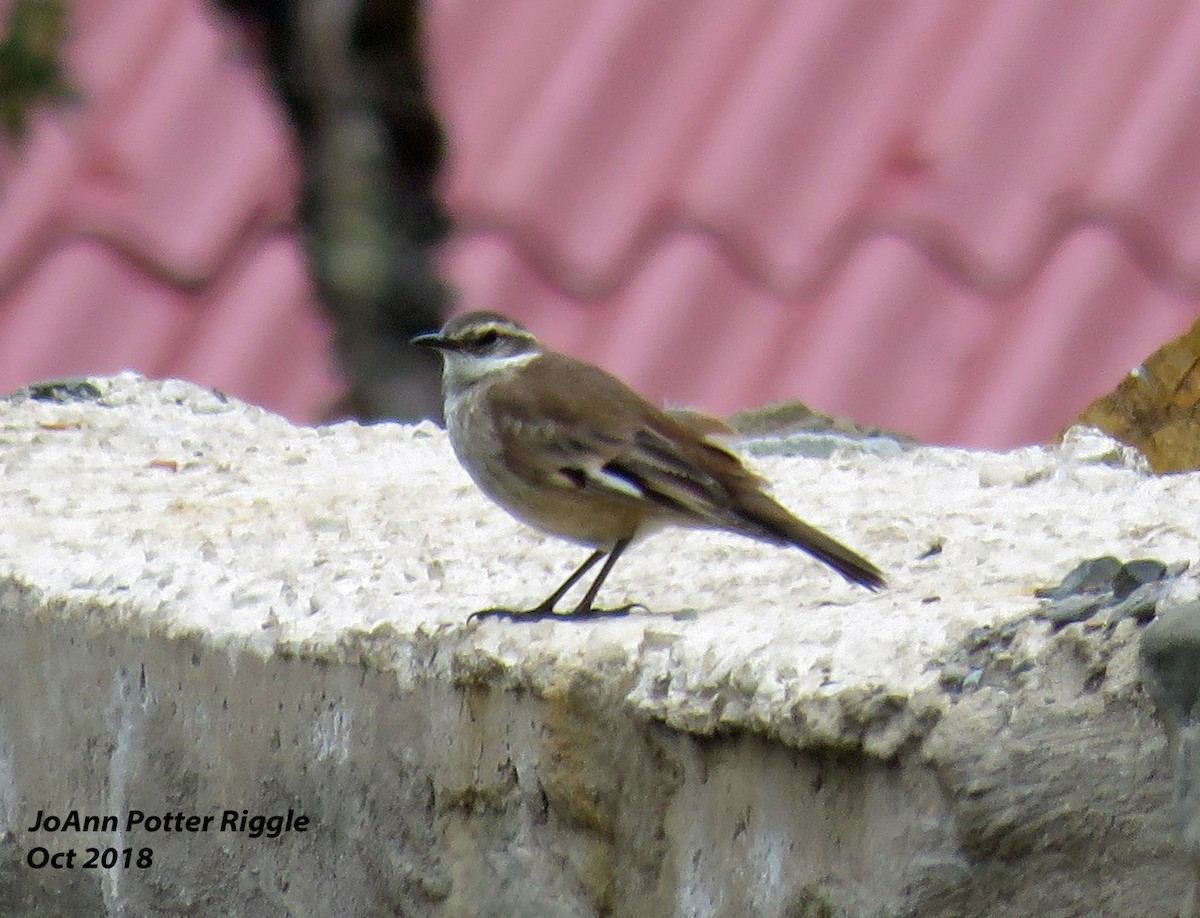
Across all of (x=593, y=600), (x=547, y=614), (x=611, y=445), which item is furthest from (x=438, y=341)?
(x=547, y=614)

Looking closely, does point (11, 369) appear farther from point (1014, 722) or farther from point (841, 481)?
point (1014, 722)

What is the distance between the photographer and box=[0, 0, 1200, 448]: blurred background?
5.36 meters

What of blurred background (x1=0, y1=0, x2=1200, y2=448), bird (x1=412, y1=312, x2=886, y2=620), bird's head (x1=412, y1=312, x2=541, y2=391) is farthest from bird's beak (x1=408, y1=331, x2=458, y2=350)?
blurred background (x1=0, y1=0, x2=1200, y2=448)

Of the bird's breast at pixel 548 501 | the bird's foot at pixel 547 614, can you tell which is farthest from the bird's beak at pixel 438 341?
the bird's foot at pixel 547 614

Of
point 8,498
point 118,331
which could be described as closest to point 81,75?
point 118,331

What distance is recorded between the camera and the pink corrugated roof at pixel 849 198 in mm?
5770

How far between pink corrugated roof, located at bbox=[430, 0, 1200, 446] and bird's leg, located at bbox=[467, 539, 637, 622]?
6.56 feet

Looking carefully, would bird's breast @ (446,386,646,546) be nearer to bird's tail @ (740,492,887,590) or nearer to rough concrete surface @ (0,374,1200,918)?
rough concrete surface @ (0,374,1200,918)

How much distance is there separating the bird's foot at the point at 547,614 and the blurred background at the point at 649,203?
2.12 metres

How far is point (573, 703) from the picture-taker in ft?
9.45

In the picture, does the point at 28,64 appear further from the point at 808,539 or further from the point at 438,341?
the point at 808,539

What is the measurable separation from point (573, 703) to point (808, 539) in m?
0.54

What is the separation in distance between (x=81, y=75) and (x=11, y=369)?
953mm

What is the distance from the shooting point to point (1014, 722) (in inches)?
95.5
